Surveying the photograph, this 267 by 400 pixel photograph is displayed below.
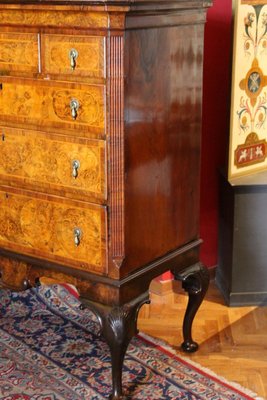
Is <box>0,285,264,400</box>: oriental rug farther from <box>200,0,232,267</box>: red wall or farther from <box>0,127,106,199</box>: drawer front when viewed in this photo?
<box>200,0,232,267</box>: red wall

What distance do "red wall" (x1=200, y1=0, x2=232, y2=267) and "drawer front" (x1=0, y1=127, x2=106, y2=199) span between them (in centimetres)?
105

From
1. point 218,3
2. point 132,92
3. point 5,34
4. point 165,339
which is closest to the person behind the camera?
point 132,92

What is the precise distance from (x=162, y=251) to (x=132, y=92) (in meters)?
0.57

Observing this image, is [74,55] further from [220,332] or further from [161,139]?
[220,332]

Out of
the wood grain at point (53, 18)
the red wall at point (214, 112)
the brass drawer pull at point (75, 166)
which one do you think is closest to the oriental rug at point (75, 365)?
the brass drawer pull at point (75, 166)

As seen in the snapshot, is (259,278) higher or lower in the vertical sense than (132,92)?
lower

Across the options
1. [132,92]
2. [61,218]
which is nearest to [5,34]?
[132,92]

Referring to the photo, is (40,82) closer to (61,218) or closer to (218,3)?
(61,218)

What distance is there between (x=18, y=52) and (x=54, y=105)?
0.21 m

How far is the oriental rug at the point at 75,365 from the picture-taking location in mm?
2369

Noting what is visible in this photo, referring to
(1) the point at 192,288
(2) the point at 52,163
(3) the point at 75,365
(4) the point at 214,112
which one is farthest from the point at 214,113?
(3) the point at 75,365

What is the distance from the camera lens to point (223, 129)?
3.15 meters

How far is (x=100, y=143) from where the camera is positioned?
2.04 meters

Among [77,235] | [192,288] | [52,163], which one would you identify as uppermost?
[52,163]
